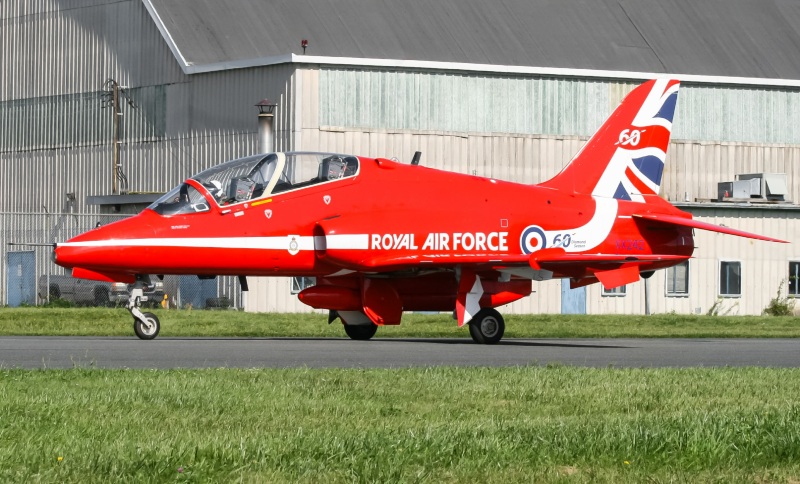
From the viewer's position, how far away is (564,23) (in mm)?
48562

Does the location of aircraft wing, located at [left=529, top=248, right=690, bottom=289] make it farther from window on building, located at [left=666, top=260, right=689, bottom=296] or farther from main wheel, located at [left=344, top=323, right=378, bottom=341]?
window on building, located at [left=666, top=260, right=689, bottom=296]

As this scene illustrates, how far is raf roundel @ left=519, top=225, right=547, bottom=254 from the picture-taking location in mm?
23625

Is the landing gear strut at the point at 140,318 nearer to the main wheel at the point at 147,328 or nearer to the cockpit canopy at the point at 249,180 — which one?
the main wheel at the point at 147,328

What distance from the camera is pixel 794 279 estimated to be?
146ft

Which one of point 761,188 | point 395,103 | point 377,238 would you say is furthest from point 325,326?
point 761,188

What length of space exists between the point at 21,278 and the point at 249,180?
23.3 metres

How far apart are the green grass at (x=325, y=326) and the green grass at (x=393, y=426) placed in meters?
12.7

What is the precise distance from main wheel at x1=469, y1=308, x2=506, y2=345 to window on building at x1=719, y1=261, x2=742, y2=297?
21704 millimetres

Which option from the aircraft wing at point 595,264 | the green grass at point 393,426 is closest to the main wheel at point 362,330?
the aircraft wing at point 595,264

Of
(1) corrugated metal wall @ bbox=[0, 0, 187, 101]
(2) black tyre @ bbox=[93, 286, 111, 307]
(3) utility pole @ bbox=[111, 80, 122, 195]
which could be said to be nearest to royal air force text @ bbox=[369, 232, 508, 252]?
(2) black tyre @ bbox=[93, 286, 111, 307]

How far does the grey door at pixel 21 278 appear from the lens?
1638 inches

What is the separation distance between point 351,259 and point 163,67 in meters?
24.2

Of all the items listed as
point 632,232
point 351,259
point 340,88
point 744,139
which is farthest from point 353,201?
point 744,139

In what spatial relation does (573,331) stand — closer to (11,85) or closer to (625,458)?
(625,458)
